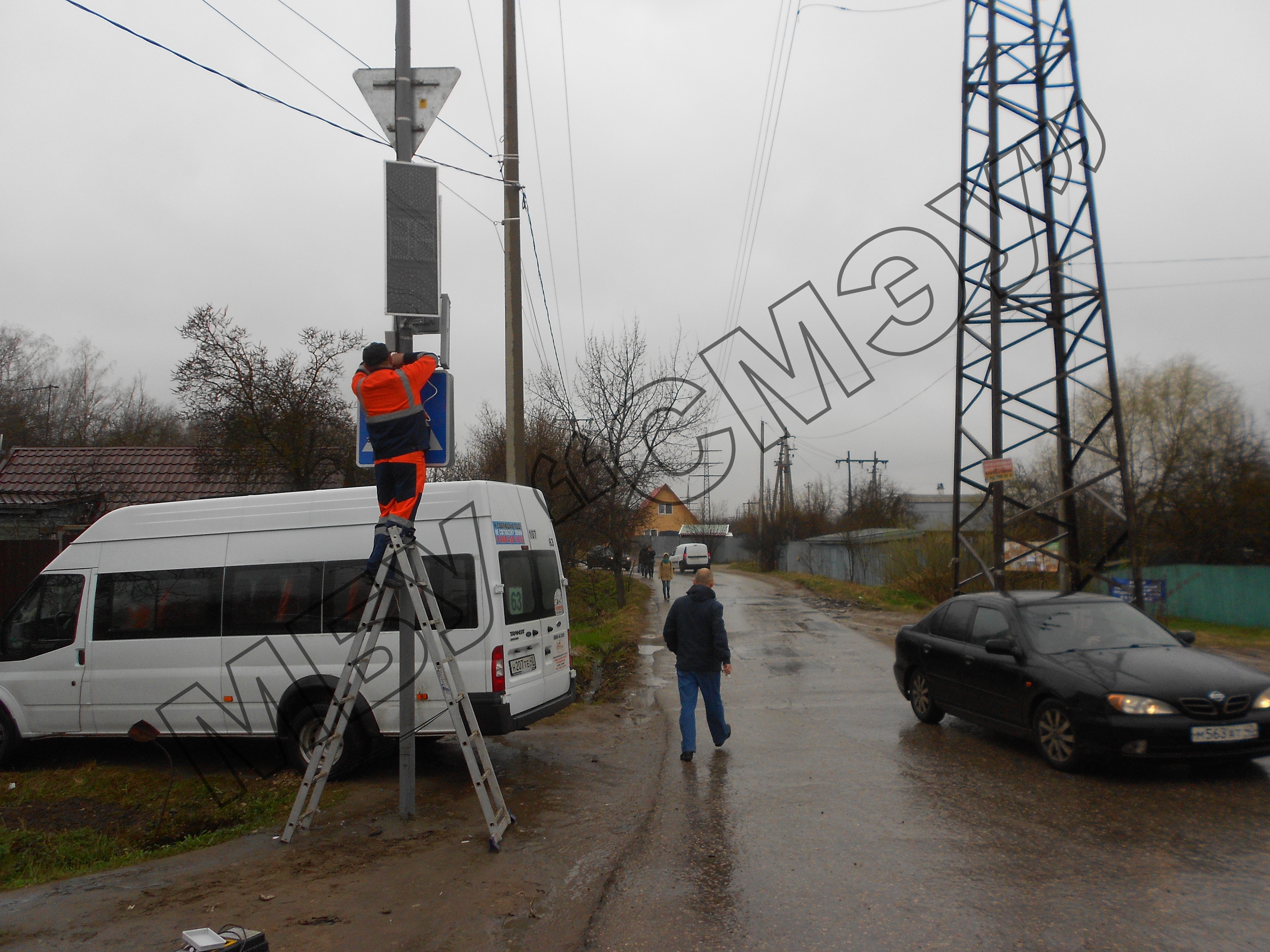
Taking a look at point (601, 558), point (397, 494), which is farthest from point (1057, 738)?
point (601, 558)

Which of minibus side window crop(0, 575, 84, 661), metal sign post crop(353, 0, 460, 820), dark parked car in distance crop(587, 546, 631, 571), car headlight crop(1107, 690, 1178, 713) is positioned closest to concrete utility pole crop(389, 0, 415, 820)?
metal sign post crop(353, 0, 460, 820)

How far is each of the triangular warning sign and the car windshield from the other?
22.8 feet

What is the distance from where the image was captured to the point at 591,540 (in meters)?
22.5

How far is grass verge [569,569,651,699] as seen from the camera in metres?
13.2

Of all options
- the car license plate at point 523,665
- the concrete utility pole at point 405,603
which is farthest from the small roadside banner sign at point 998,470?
the concrete utility pole at point 405,603

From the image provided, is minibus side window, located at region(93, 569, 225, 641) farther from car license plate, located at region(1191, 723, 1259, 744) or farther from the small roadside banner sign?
the small roadside banner sign

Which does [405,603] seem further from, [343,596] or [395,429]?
[343,596]

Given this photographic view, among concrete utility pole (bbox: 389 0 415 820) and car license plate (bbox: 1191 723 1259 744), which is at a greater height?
concrete utility pole (bbox: 389 0 415 820)

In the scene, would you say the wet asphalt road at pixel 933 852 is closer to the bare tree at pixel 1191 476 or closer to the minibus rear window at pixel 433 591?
the minibus rear window at pixel 433 591

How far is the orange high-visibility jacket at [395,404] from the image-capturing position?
511cm

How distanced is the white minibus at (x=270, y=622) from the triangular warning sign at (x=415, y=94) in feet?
9.79

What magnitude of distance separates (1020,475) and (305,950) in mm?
32507

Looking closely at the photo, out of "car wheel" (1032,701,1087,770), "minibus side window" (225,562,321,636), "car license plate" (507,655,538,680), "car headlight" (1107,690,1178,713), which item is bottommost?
"car wheel" (1032,701,1087,770)

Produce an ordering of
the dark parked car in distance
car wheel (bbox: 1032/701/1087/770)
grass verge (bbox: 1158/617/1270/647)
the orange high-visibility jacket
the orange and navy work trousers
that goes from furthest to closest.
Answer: the dark parked car in distance, grass verge (bbox: 1158/617/1270/647), car wheel (bbox: 1032/701/1087/770), the orange and navy work trousers, the orange high-visibility jacket
